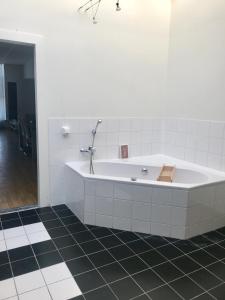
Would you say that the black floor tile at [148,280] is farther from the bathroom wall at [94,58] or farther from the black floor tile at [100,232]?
the bathroom wall at [94,58]

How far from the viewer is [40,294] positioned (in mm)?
1648

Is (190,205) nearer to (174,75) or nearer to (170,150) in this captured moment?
(170,150)

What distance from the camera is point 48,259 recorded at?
201cm

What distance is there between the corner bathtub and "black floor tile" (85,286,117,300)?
2.77 feet

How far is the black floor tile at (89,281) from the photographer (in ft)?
5.63

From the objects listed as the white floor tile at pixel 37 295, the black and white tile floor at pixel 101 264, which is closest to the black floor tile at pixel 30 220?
the black and white tile floor at pixel 101 264

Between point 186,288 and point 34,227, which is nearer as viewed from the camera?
point 186,288

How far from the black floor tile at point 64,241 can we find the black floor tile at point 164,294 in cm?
87

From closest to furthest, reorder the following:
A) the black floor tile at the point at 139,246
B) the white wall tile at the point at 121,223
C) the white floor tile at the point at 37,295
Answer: the white floor tile at the point at 37,295, the black floor tile at the point at 139,246, the white wall tile at the point at 121,223

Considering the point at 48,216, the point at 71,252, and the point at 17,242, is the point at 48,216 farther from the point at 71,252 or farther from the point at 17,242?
the point at 71,252

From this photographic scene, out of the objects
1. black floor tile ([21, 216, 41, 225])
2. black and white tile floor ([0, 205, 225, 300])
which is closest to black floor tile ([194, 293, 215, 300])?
black and white tile floor ([0, 205, 225, 300])

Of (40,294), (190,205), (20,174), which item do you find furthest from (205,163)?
(20,174)

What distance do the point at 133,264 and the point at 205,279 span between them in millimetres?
535

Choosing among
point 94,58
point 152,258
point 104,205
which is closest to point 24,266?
point 104,205
